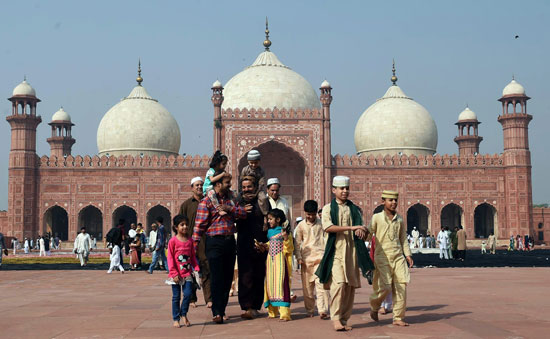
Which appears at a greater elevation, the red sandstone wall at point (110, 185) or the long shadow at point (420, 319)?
the red sandstone wall at point (110, 185)

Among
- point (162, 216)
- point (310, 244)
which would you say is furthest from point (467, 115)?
point (310, 244)

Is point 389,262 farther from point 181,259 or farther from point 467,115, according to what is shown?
point 467,115

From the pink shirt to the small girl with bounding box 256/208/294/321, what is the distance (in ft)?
2.03

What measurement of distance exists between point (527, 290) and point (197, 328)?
465 cm

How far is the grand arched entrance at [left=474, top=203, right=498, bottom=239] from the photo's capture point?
29.9 meters

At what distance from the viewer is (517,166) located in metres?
28.4

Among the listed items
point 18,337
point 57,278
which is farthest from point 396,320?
point 57,278

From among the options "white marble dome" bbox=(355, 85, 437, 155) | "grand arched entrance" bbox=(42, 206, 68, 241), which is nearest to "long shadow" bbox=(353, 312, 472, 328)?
"grand arched entrance" bbox=(42, 206, 68, 241)

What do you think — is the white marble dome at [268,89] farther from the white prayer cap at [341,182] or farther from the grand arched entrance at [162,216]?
the white prayer cap at [341,182]

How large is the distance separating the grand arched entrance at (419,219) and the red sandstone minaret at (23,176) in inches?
708

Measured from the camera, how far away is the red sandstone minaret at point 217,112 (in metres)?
27.2

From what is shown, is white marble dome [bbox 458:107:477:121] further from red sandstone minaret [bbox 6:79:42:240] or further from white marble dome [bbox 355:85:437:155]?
red sandstone minaret [bbox 6:79:42:240]

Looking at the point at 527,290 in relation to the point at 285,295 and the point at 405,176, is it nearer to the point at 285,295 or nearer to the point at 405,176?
the point at 285,295

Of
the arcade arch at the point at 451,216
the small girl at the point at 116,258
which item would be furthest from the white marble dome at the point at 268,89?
the small girl at the point at 116,258
